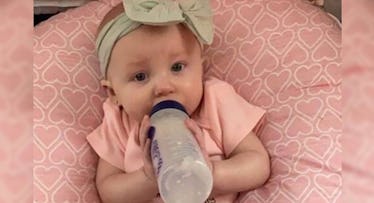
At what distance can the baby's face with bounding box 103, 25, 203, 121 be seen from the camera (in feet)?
3.28

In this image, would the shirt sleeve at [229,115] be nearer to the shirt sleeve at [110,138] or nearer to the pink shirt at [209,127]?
the pink shirt at [209,127]

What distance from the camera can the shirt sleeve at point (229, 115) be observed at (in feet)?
3.45

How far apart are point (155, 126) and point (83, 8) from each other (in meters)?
0.32

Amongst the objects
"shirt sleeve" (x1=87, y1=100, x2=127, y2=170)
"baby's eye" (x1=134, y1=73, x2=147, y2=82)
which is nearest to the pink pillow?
"shirt sleeve" (x1=87, y1=100, x2=127, y2=170)

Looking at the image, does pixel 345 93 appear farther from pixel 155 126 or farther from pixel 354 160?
pixel 155 126

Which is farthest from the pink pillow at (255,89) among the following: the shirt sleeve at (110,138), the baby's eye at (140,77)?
the baby's eye at (140,77)

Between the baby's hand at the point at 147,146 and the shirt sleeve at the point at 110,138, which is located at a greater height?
the baby's hand at the point at 147,146

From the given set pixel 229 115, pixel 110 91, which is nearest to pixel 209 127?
pixel 229 115

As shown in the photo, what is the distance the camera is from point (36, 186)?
3.27ft

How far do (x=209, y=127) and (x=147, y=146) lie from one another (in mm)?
147

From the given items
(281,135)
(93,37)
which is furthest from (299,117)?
(93,37)

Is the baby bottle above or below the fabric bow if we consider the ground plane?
below

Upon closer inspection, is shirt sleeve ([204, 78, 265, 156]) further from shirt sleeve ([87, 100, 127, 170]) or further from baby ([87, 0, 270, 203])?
shirt sleeve ([87, 100, 127, 170])

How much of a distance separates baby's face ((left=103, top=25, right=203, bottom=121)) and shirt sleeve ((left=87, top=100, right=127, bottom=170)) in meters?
0.05
